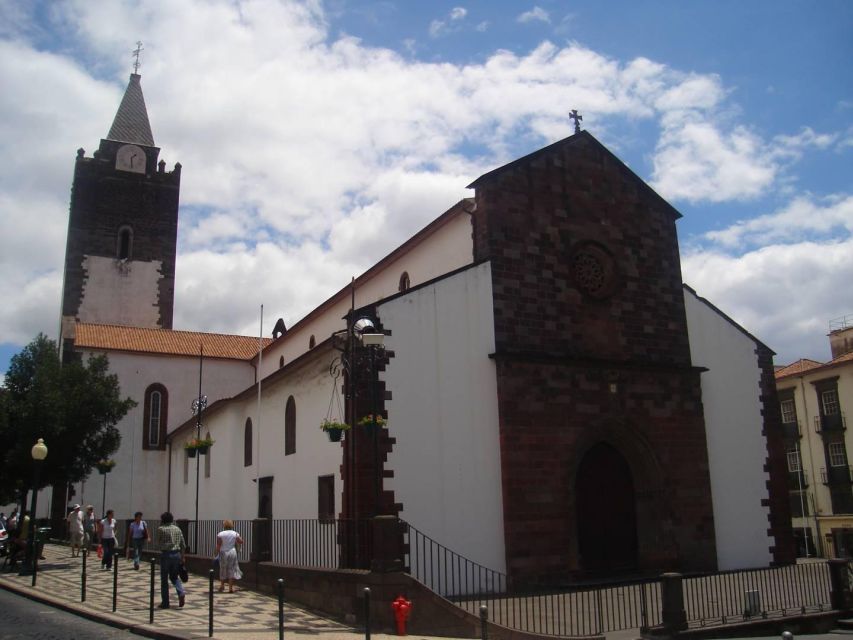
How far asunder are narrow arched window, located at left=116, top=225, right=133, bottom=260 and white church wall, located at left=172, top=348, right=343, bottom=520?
1716 cm

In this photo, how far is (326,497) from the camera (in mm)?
19578

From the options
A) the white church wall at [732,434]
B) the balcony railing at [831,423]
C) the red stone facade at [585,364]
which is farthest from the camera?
the balcony railing at [831,423]

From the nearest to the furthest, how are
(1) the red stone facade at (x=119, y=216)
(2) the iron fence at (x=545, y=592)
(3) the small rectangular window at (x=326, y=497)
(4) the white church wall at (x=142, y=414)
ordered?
(2) the iron fence at (x=545, y=592)
(3) the small rectangular window at (x=326, y=497)
(4) the white church wall at (x=142, y=414)
(1) the red stone facade at (x=119, y=216)

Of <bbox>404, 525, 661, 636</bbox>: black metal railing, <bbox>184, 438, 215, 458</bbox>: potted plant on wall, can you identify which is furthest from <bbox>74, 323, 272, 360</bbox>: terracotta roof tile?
<bbox>404, 525, 661, 636</bbox>: black metal railing

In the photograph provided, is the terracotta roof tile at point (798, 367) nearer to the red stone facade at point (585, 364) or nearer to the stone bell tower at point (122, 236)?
the red stone facade at point (585, 364)

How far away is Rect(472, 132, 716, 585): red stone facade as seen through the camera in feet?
64.2

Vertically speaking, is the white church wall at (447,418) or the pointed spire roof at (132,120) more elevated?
the pointed spire roof at (132,120)

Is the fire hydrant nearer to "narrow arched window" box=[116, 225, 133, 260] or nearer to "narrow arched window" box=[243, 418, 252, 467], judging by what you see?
"narrow arched window" box=[243, 418, 252, 467]

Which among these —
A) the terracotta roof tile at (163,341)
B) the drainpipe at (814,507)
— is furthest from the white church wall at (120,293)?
the drainpipe at (814,507)

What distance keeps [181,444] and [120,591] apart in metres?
18.0

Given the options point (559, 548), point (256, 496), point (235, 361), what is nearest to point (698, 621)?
point (559, 548)

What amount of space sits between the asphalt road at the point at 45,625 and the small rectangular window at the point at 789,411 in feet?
125

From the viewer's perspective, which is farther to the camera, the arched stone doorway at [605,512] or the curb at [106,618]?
the arched stone doorway at [605,512]

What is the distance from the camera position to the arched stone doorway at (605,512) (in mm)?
20422
